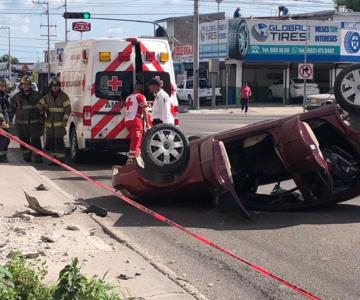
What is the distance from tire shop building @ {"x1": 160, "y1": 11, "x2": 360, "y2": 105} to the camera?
44844mm

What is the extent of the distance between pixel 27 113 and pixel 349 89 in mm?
7503

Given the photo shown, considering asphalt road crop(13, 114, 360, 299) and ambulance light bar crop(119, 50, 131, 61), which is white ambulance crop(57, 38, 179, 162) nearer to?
ambulance light bar crop(119, 50, 131, 61)

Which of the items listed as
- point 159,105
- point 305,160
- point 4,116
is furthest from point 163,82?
point 305,160

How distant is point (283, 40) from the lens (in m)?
45.1

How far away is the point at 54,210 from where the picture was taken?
829 centimetres

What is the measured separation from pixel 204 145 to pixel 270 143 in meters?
0.99

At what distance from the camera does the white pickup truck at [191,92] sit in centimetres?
4638

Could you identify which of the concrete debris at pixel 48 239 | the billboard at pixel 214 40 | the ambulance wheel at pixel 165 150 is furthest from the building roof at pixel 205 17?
the concrete debris at pixel 48 239

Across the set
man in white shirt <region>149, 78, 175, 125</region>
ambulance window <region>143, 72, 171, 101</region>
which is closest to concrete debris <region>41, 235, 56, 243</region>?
man in white shirt <region>149, 78, 175, 125</region>

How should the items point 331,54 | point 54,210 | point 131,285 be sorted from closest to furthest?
point 131,285 < point 54,210 < point 331,54

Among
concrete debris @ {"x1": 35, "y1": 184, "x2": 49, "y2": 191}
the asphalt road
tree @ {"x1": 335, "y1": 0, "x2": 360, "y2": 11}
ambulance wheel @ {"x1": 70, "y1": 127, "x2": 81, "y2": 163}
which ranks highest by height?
tree @ {"x1": 335, "y1": 0, "x2": 360, "y2": 11}

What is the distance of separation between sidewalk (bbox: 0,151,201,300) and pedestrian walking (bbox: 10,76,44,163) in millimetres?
4638

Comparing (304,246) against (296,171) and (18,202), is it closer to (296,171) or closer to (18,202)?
(296,171)

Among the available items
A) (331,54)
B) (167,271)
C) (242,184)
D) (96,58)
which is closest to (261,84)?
(331,54)
